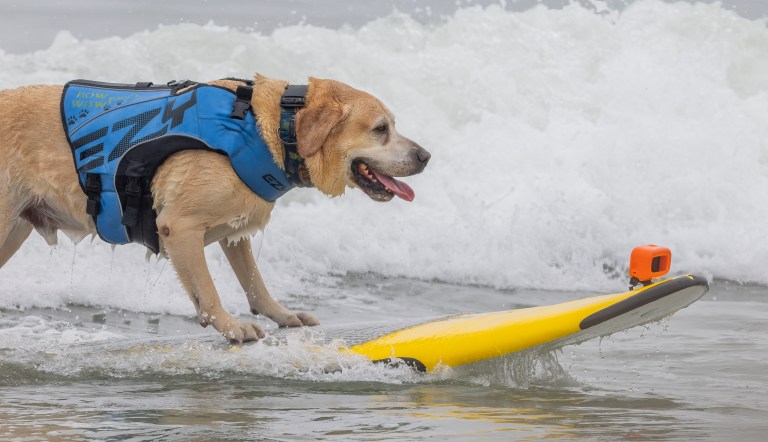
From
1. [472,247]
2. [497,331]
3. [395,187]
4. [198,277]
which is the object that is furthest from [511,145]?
[198,277]

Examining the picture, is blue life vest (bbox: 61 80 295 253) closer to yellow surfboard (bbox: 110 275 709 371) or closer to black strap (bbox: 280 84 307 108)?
black strap (bbox: 280 84 307 108)

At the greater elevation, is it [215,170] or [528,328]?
[215,170]

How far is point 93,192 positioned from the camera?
19.1 ft

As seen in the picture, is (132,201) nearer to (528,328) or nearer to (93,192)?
(93,192)

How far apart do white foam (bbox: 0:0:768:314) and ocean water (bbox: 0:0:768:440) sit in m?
0.03

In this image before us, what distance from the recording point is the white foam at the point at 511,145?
10.6 metres

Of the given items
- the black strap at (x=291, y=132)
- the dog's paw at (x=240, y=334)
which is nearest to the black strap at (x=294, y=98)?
the black strap at (x=291, y=132)

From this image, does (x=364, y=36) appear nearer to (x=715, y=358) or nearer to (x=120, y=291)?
(x=120, y=291)

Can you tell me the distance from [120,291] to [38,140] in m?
3.00

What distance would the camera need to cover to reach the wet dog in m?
5.60

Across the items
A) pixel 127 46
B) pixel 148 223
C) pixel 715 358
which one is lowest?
pixel 715 358

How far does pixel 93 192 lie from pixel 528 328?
229 cm

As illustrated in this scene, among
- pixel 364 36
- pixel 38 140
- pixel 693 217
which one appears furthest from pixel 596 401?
pixel 364 36

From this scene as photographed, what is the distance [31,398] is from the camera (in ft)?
16.3
